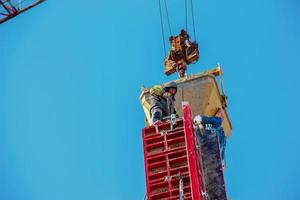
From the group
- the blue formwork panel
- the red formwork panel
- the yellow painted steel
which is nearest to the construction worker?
the red formwork panel

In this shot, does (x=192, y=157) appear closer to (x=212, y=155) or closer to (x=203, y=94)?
(x=212, y=155)

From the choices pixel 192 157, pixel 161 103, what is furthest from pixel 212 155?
pixel 192 157

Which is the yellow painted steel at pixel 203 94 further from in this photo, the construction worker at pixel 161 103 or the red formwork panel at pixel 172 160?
the red formwork panel at pixel 172 160

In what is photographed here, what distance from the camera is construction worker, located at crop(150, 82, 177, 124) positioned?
23.3 m

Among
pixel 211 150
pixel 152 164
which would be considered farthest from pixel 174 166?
pixel 211 150

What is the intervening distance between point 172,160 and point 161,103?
2822 millimetres

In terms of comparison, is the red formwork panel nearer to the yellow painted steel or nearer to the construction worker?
the construction worker

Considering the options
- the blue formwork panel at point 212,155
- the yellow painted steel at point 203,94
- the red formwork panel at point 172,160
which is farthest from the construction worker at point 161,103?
the yellow painted steel at point 203,94

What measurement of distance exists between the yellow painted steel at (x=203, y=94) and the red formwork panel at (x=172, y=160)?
20.6 feet

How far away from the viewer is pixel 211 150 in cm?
2502

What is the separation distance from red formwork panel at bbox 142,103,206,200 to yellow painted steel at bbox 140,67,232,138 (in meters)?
6.27

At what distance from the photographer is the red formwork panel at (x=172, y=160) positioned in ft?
67.6

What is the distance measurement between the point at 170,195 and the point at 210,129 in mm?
4905

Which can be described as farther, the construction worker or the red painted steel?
the construction worker
